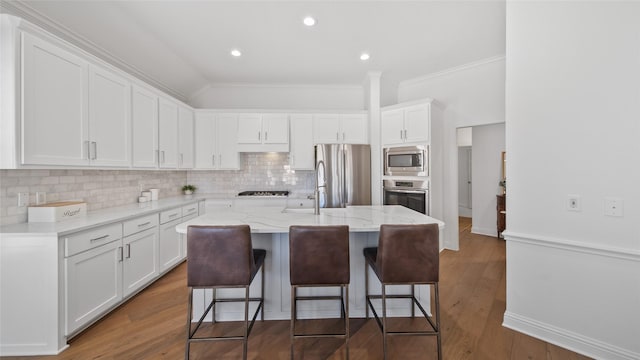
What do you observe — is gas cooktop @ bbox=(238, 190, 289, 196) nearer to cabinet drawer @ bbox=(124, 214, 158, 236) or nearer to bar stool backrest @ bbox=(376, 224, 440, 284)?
cabinet drawer @ bbox=(124, 214, 158, 236)

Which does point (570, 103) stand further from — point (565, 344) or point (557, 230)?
point (565, 344)

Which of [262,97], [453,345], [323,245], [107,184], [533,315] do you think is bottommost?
[453,345]

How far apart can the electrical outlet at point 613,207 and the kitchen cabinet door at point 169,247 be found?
416 cm

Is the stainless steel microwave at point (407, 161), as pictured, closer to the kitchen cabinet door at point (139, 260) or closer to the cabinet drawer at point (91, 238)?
the kitchen cabinet door at point (139, 260)

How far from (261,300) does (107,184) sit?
7.96 ft

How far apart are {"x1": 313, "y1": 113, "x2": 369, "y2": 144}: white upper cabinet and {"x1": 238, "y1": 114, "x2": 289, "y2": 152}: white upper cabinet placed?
0.56 meters

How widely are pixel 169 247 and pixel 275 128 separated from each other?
245 cm

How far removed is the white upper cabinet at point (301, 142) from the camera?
4.26 metres

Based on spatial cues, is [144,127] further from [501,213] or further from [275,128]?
[501,213]

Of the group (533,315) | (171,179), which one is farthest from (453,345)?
(171,179)

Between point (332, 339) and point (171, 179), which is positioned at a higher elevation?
point (171, 179)

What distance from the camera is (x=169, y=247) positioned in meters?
3.08

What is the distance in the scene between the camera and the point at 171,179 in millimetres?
4086

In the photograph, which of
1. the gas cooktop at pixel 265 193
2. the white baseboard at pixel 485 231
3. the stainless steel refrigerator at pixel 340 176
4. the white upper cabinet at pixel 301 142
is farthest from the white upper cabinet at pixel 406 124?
the white baseboard at pixel 485 231
